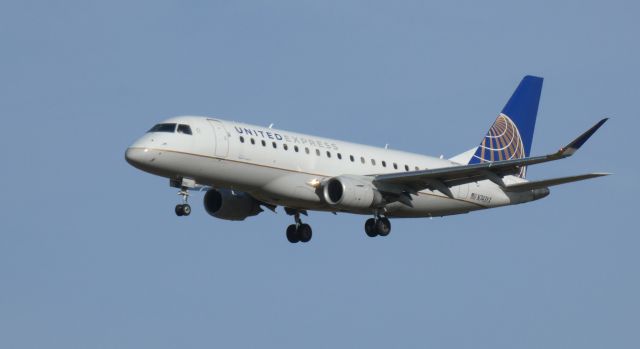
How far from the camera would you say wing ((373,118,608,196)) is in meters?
47.2

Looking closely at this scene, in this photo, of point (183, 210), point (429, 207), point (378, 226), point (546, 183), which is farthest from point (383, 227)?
point (183, 210)

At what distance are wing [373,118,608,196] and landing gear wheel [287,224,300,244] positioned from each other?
475 centimetres

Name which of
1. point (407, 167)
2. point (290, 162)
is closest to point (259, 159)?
point (290, 162)

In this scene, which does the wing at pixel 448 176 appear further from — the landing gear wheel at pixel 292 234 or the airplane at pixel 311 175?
the landing gear wheel at pixel 292 234

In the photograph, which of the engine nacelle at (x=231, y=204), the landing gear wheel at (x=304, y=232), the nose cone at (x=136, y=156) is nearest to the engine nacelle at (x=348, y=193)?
the landing gear wheel at (x=304, y=232)

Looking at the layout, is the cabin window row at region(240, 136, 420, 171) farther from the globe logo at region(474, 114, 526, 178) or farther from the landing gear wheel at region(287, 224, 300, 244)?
the globe logo at region(474, 114, 526, 178)

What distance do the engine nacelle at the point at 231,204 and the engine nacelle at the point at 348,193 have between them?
4471 mm

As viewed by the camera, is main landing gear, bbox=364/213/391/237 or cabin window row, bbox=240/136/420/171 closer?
cabin window row, bbox=240/136/420/171

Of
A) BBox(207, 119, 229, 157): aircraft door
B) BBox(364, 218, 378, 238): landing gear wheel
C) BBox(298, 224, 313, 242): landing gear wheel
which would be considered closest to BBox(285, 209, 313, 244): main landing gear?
BBox(298, 224, 313, 242): landing gear wheel

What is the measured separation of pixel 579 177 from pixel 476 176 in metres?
3.79

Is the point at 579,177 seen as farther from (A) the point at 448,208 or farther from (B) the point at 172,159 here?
(B) the point at 172,159

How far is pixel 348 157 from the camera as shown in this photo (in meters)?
50.2

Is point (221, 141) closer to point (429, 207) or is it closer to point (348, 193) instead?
point (348, 193)

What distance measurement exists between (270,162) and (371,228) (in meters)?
5.55
